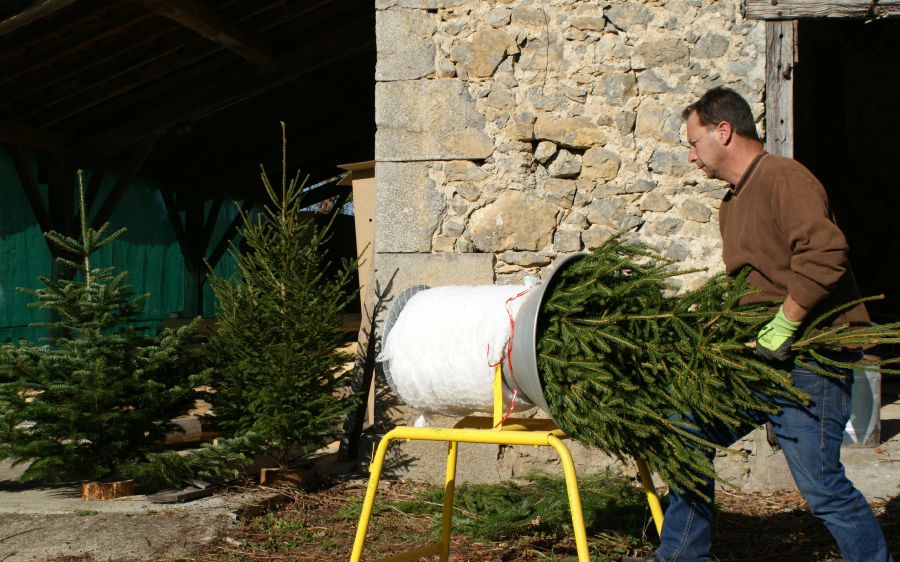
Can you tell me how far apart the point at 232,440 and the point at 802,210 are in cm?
315

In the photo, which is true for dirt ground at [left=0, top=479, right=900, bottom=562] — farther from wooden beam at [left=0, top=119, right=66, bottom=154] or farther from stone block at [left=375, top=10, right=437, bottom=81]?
wooden beam at [left=0, top=119, right=66, bottom=154]

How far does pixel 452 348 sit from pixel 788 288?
41.0 inches

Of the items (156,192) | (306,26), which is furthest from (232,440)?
(156,192)

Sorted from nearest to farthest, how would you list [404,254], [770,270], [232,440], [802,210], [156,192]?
[802,210] < [770,270] < [232,440] < [404,254] < [156,192]

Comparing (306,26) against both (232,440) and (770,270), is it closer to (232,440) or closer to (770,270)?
(232,440)

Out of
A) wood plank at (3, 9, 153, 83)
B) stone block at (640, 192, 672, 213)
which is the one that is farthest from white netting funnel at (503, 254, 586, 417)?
wood plank at (3, 9, 153, 83)

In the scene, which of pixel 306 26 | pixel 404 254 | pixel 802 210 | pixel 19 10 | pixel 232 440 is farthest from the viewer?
pixel 306 26

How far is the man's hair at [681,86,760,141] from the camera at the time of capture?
9.41ft

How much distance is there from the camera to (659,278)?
2.62m

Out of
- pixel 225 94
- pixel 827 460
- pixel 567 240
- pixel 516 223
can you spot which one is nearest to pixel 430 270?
pixel 516 223

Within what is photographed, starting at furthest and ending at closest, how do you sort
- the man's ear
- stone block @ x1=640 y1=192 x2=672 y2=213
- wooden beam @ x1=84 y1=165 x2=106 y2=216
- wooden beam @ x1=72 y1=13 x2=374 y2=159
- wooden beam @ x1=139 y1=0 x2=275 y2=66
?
wooden beam @ x1=84 y1=165 x2=106 y2=216 → wooden beam @ x1=72 y1=13 x2=374 y2=159 → wooden beam @ x1=139 y1=0 x2=275 y2=66 → stone block @ x1=640 y1=192 x2=672 y2=213 → the man's ear

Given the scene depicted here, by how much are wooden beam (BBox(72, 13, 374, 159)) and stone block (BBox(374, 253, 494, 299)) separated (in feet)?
16.8

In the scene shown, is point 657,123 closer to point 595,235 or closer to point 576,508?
point 595,235

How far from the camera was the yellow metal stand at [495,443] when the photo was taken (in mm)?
2326
